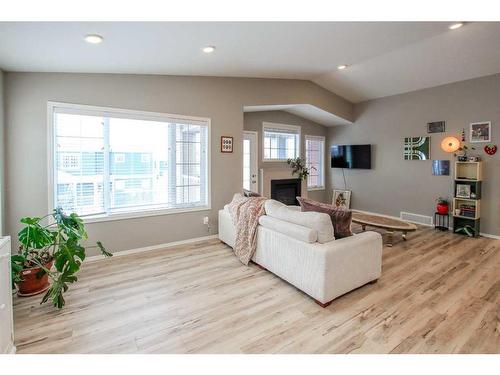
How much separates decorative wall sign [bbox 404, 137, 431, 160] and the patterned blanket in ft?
13.0

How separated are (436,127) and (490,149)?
0.97 m

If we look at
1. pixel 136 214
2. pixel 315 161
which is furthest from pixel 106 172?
pixel 315 161

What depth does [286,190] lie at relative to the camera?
6.50 metres

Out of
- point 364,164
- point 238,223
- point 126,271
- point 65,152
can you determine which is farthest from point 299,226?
point 364,164

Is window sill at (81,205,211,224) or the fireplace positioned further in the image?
the fireplace

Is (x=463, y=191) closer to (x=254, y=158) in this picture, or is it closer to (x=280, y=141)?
(x=280, y=141)

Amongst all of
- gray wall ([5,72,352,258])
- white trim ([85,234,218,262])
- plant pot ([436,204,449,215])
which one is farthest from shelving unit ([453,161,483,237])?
white trim ([85,234,218,262])

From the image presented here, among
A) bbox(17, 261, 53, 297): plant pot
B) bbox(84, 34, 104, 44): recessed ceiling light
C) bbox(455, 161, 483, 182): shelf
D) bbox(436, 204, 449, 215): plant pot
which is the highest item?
→ bbox(84, 34, 104, 44): recessed ceiling light

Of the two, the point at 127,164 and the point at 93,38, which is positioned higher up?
the point at 93,38

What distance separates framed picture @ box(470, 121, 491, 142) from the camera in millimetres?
4441

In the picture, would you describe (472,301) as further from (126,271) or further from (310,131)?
(310,131)

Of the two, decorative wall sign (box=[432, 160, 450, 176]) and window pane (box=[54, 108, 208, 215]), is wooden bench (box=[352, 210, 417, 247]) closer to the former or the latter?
decorative wall sign (box=[432, 160, 450, 176])

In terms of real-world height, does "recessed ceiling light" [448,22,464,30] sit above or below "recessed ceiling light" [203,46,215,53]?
above

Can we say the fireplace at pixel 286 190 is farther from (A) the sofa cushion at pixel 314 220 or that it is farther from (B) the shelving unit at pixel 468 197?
(A) the sofa cushion at pixel 314 220
